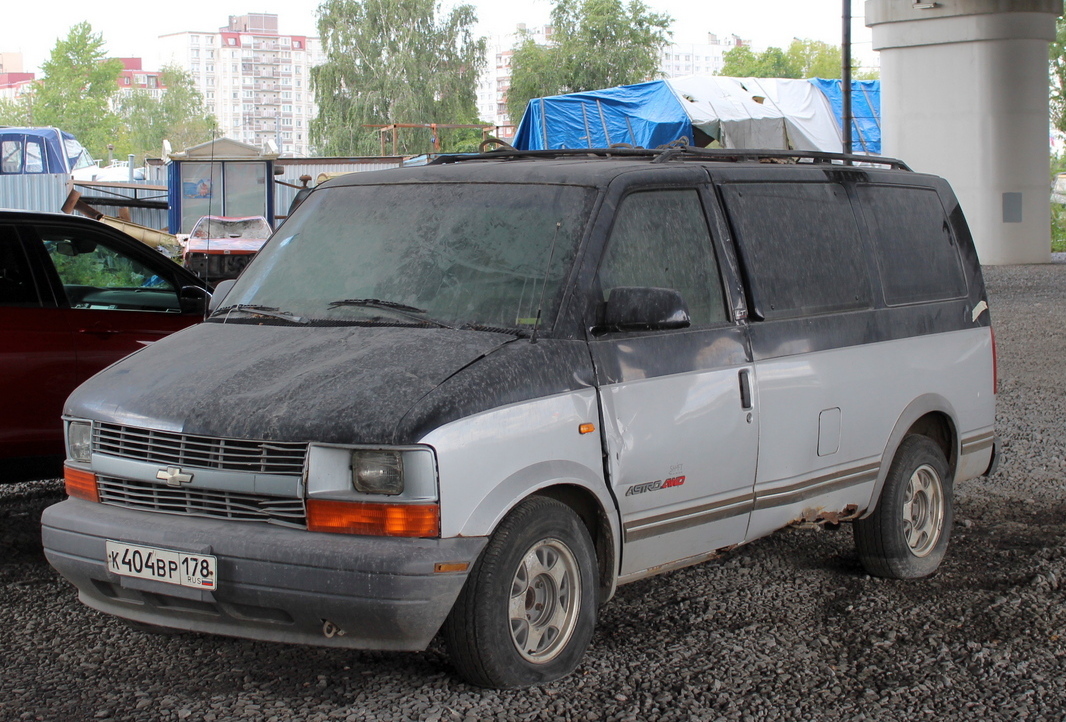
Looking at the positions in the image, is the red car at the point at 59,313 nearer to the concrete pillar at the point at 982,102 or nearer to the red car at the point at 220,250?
the red car at the point at 220,250

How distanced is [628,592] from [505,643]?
59.9 inches

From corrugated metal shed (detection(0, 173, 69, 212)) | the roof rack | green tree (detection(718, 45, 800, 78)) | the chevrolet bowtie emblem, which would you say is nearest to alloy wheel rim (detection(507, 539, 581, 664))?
the chevrolet bowtie emblem

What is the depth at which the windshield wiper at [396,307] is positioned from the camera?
170 inches

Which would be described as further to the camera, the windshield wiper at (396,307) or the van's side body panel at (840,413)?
the van's side body panel at (840,413)

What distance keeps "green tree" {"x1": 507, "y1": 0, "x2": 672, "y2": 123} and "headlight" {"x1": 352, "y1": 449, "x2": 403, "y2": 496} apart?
234 ft

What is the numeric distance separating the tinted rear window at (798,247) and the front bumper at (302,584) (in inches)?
71.3

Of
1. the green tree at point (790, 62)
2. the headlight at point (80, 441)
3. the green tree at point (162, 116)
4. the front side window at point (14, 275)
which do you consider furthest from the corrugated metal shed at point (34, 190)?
the green tree at point (162, 116)

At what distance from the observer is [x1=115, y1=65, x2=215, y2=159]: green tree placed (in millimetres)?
126750

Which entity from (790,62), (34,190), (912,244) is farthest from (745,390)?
(790,62)

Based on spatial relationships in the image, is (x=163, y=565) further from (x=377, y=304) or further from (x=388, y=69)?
(x=388, y=69)

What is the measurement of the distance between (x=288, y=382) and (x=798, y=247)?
7.40 feet

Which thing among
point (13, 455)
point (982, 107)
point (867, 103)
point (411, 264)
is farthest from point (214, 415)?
point (867, 103)

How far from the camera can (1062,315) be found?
18.0m

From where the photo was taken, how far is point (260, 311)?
4727 mm
